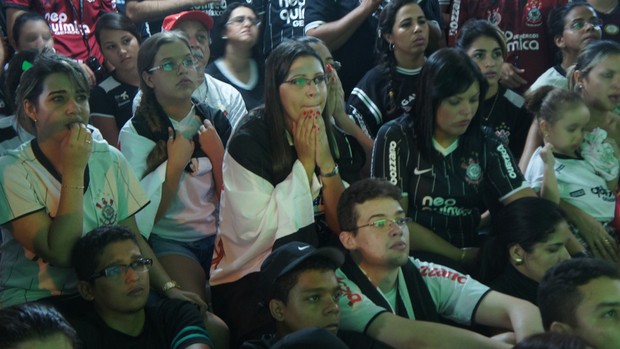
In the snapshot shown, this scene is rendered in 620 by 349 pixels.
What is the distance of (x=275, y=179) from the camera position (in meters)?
3.14

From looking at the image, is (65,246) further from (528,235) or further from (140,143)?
(528,235)

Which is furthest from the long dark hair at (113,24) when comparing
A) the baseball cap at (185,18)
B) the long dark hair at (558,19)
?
the long dark hair at (558,19)

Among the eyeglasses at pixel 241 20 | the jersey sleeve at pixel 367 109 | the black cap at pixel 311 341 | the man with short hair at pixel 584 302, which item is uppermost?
the eyeglasses at pixel 241 20

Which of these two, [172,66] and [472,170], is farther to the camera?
[172,66]

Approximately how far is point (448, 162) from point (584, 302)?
3.33 ft

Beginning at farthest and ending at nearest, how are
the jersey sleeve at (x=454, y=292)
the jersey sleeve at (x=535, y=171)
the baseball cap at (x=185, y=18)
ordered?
the baseball cap at (x=185, y=18)
the jersey sleeve at (x=535, y=171)
the jersey sleeve at (x=454, y=292)

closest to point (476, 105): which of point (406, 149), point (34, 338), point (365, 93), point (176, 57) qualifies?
point (406, 149)

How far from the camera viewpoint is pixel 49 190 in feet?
9.21

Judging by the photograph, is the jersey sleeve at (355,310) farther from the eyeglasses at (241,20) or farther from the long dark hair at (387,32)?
the eyeglasses at (241,20)

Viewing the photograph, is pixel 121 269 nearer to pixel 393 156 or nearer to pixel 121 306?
pixel 121 306

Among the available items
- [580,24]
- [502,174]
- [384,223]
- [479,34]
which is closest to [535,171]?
[502,174]

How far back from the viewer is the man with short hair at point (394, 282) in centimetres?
271

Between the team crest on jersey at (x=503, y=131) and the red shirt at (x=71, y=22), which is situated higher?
the red shirt at (x=71, y=22)

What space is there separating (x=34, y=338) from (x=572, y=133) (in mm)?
2624
